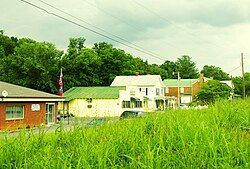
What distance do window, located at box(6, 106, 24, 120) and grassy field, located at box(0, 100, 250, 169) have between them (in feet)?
84.0

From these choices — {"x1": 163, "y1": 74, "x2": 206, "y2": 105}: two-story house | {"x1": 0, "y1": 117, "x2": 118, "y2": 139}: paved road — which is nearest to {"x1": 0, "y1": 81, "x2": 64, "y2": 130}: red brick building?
{"x1": 0, "y1": 117, "x2": 118, "y2": 139}: paved road

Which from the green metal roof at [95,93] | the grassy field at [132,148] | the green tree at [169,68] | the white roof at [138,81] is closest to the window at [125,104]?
the green metal roof at [95,93]

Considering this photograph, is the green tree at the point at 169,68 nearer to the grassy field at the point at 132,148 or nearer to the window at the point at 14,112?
the window at the point at 14,112

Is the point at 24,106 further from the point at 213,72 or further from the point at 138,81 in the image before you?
the point at 213,72

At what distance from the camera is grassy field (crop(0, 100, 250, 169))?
4.54 metres

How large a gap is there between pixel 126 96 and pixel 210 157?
172ft

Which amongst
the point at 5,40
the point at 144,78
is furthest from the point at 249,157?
the point at 5,40

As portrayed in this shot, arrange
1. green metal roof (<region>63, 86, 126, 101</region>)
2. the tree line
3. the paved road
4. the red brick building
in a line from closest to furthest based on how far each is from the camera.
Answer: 1. the paved road
2. the red brick building
3. green metal roof (<region>63, 86, 126, 101</region>)
4. the tree line

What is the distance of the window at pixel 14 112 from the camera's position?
31250 millimetres

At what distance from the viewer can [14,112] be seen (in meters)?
31.9

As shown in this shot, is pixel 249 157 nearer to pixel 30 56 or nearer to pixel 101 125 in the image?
pixel 101 125

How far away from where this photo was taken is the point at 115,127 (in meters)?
7.22

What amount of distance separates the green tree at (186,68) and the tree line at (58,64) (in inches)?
1805

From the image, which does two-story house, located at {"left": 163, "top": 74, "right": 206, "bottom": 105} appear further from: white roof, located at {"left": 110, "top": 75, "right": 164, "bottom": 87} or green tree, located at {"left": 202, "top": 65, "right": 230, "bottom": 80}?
green tree, located at {"left": 202, "top": 65, "right": 230, "bottom": 80}
